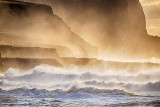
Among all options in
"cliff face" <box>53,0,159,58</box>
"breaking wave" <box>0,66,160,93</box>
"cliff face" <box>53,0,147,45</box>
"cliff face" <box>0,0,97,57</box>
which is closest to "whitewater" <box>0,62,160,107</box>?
"breaking wave" <box>0,66,160,93</box>

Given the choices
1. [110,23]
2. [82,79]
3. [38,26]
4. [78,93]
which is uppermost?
[110,23]

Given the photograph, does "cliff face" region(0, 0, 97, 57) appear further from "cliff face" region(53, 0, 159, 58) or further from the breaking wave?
"cliff face" region(53, 0, 159, 58)

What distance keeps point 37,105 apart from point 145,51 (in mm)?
96310

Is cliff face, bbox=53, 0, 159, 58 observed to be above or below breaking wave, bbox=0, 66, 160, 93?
above

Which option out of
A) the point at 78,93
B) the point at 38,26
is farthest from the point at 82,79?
the point at 38,26

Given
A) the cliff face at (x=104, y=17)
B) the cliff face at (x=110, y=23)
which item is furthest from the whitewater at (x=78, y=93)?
the cliff face at (x=104, y=17)

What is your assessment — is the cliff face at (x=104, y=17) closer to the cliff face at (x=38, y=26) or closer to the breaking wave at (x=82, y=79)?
the cliff face at (x=38, y=26)

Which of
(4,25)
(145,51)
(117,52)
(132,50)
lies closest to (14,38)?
(4,25)

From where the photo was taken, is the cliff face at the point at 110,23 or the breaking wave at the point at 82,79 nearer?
the breaking wave at the point at 82,79

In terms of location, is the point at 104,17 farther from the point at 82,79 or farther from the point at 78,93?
the point at 78,93

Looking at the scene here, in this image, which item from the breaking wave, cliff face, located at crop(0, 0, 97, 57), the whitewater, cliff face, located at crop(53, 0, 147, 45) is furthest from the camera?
cliff face, located at crop(53, 0, 147, 45)

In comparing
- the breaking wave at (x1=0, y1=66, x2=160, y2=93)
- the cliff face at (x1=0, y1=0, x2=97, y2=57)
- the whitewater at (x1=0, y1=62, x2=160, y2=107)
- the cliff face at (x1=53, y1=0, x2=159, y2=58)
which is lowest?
the whitewater at (x1=0, y1=62, x2=160, y2=107)

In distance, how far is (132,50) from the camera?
101 meters

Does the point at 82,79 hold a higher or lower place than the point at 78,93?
higher
